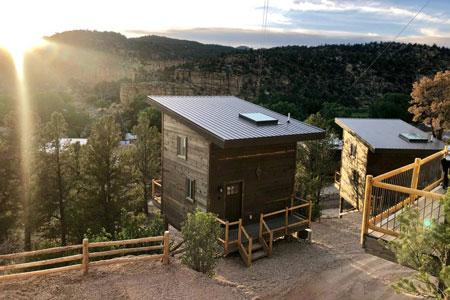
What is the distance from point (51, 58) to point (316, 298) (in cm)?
13919

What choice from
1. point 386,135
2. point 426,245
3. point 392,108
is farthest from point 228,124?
point 392,108

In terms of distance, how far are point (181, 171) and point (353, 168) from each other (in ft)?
39.4

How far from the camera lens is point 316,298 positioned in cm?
1120

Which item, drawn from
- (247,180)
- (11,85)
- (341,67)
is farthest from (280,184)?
(11,85)

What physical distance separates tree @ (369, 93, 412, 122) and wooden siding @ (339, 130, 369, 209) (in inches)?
1343

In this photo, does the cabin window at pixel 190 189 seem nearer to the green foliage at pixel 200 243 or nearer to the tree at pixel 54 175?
the green foliage at pixel 200 243

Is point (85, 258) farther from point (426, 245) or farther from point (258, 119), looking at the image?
point (258, 119)

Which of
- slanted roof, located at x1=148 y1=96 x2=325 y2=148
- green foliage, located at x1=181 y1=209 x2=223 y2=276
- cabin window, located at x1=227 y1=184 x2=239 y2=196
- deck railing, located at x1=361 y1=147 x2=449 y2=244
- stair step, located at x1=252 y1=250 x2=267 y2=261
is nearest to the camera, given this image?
deck railing, located at x1=361 y1=147 x2=449 y2=244

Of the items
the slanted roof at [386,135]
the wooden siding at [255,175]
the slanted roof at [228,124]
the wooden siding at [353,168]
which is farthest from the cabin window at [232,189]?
the wooden siding at [353,168]

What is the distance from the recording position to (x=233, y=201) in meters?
14.8

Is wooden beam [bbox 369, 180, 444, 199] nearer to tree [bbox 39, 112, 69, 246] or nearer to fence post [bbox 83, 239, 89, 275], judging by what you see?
fence post [bbox 83, 239, 89, 275]

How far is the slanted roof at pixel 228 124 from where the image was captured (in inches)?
517

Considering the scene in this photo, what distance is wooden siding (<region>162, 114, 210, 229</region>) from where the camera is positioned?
14.3m

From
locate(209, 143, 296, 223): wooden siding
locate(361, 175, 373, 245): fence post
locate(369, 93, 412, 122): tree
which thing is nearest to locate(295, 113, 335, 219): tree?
locate(209, 143, 296, 223): wooden siding
